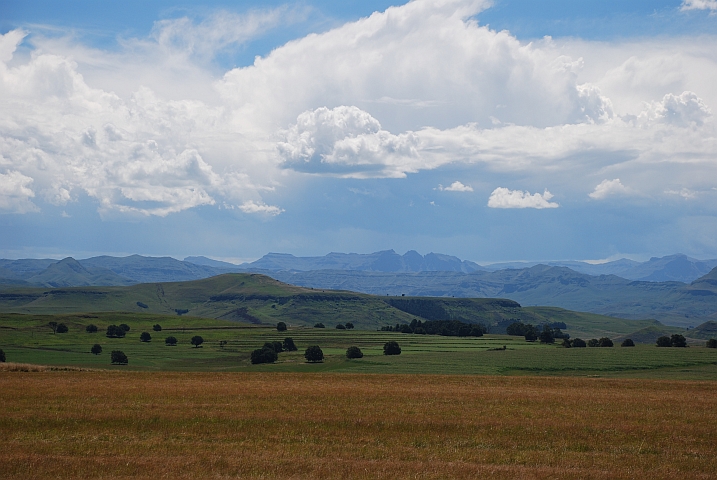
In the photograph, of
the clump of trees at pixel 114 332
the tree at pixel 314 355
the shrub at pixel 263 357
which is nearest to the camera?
the tree at pixel 314 355

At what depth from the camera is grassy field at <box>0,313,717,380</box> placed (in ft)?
270

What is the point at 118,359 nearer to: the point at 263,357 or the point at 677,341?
the point at 263,357

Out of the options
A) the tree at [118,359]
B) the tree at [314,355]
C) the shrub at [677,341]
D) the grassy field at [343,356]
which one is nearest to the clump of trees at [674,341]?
the shrub at [677,341]

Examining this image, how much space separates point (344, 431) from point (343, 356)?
258 feet

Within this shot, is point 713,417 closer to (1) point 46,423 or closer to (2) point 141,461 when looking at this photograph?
(2) point 141,461

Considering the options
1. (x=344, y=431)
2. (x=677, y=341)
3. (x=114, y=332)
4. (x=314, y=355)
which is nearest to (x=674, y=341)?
(x=677, y=341)

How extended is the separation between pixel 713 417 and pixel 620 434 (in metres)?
9.02

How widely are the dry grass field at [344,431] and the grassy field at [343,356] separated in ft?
113

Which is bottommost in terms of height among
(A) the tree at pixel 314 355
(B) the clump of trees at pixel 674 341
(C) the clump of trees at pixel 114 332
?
(C) the clump of trees at pixel 114 332

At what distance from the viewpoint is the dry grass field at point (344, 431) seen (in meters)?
24.1

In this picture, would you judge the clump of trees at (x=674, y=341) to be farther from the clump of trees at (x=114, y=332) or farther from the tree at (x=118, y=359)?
the clump of trees at (x=114, y=332)

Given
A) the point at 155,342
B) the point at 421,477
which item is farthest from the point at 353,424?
the point at 155,342

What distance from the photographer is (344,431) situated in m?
30.9

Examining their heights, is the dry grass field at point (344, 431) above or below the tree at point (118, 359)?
above
